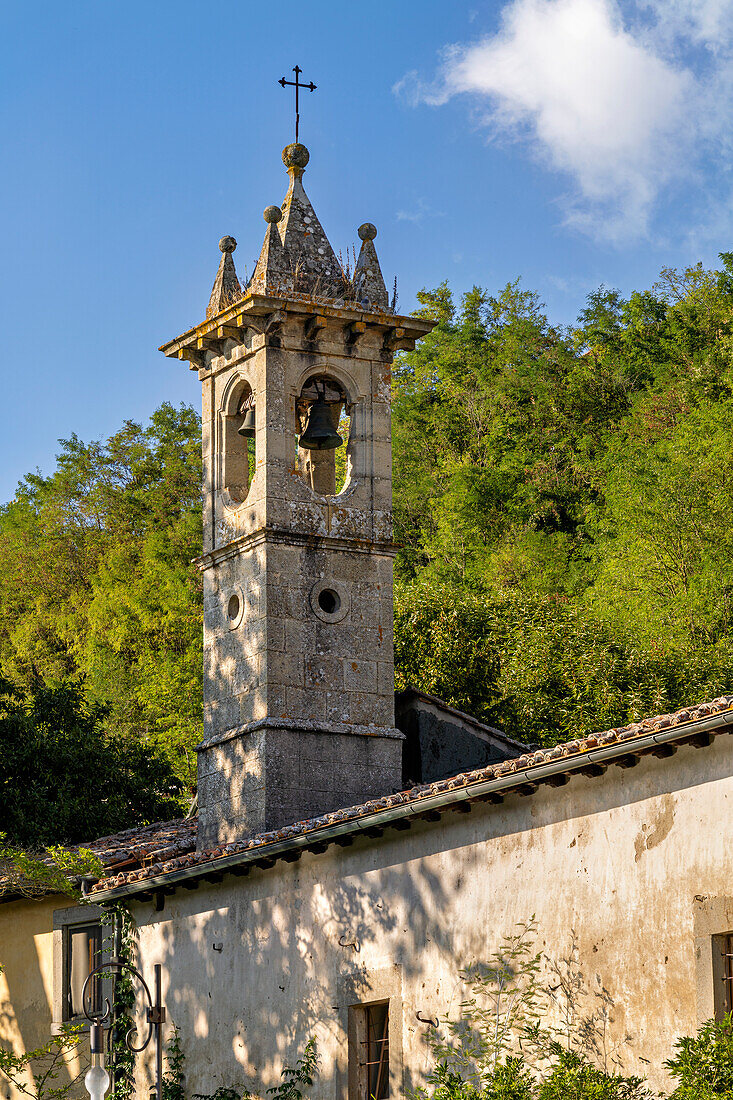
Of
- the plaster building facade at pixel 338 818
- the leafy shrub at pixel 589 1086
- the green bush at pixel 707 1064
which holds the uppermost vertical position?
the plaster building facade at pixel 338 818

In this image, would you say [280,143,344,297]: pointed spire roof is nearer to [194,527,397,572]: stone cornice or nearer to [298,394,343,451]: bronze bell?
[298,394,343,451]: bronze bell

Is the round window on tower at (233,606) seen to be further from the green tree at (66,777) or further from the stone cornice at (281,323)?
the green tree at (66,777)

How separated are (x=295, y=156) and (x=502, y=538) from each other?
24.9m

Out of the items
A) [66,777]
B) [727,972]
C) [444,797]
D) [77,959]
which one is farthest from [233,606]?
[727,972]

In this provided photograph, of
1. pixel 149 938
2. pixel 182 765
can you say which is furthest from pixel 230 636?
pixel 182 765

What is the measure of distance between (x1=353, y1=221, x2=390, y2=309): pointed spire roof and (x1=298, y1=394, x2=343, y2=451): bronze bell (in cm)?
130

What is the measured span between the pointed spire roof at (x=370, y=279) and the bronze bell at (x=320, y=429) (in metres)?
1.30

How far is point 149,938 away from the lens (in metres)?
16.5

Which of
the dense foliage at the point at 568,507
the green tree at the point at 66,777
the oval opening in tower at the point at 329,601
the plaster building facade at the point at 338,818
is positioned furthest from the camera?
the dense foliage at the point at 568,507

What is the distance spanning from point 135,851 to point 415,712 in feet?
12.6

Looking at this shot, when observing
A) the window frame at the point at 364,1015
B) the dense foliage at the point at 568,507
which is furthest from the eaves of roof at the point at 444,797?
the dense foliage at the point at 568,507

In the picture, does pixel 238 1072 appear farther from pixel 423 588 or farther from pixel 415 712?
pixel 423 588

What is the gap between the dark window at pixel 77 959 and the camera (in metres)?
17.5

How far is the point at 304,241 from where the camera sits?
1992 centimetres
